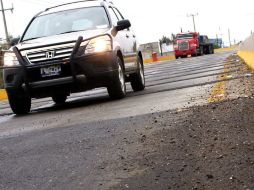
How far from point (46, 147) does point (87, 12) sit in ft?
17.1

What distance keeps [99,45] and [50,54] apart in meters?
0.82

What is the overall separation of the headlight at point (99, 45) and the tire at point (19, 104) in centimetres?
152

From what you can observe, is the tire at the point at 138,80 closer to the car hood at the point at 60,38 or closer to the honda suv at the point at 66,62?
the honda suv at the point at 66,62

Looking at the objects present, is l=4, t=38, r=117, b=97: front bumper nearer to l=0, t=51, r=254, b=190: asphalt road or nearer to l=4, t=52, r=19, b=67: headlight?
l=4, t=52, r=19, b=67: headlight

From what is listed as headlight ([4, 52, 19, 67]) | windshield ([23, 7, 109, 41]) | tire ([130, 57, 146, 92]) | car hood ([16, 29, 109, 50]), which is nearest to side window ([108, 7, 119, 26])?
windshield ([23, 7, 109, 41])

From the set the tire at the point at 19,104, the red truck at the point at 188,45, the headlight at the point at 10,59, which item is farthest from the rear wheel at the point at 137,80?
the red truck at the point at 188,45

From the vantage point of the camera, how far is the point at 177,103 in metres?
7.31

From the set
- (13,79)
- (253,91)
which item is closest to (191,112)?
(253,91)

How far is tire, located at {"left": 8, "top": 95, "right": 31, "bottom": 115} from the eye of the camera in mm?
9137

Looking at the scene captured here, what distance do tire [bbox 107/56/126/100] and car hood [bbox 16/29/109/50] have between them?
62cm

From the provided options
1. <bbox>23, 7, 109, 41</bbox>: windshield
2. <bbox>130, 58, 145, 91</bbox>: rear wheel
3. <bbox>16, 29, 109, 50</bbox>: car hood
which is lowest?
<bbox>130, 58, 145, 91</bbox>: rear wheel

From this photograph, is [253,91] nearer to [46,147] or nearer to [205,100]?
[205,100]

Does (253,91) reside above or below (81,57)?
below

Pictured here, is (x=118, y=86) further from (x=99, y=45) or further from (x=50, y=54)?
(x=50, y=54)
